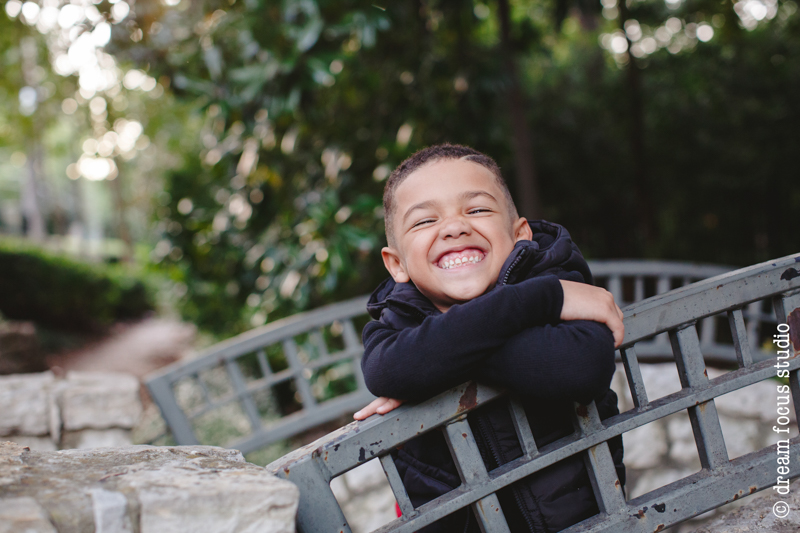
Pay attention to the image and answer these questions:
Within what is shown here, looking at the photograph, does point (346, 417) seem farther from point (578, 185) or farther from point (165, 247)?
point (578, 185)

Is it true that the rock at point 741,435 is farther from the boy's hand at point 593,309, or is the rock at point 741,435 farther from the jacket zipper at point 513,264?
the jacket zipper at point 513,264

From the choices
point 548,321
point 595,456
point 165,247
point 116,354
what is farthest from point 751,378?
point 116,354

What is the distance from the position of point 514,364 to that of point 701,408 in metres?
0.49

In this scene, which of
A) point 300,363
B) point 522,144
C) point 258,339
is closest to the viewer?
point 258,339

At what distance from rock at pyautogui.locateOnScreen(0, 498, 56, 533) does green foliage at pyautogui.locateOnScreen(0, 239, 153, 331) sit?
1021cm

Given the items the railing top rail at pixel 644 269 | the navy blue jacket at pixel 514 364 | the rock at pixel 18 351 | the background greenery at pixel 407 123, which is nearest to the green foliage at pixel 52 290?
the background greenery at pixel 407 123

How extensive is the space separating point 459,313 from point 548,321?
20 centimetres

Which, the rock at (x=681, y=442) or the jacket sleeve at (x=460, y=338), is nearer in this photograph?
the jacket sleeve at (x=460, y=338)

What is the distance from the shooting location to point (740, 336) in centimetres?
120

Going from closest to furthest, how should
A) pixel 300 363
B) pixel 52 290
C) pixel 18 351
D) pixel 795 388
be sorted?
pixel 795 388
pixel 300 363
pixel 18 351
pixel 52 290

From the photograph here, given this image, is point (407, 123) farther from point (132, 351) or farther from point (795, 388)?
point (132, 351)

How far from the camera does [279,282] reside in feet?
10.4

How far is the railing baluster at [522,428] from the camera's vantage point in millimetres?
1127

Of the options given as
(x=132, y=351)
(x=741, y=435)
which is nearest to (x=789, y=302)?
(x=741, y=435)
